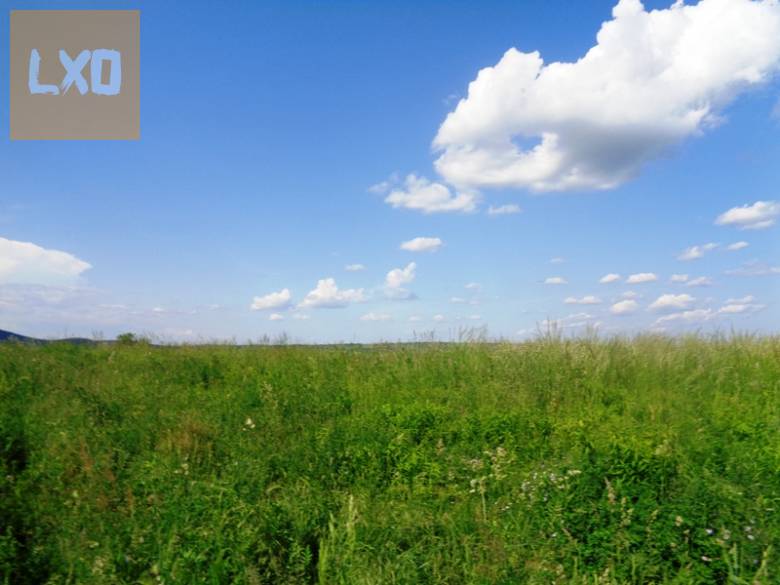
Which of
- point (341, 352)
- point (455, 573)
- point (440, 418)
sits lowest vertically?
point (455, 573)

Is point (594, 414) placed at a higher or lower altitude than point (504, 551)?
higher

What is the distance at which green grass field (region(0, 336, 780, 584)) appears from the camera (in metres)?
3.56

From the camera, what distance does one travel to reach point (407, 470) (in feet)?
16.6

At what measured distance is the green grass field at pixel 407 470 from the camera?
11.7 feet

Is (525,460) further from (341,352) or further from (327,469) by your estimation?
(341,352)

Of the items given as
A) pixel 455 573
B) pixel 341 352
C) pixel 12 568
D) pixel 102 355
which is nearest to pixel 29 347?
pixel 102 355

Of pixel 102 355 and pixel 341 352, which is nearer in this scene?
pixel 341 352

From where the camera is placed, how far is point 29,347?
12.3m

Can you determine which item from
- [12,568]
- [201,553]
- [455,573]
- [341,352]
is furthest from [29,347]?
[455,573]

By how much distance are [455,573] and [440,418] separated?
2.45 m

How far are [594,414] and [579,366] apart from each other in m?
1.66

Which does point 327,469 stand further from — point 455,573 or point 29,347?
point 29,347

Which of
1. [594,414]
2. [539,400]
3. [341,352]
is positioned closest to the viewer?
[594,414]

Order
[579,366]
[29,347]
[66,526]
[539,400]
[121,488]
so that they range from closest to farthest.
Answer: [66,526]
[121,488]
[539,400]
[579,366]
[29,347]
